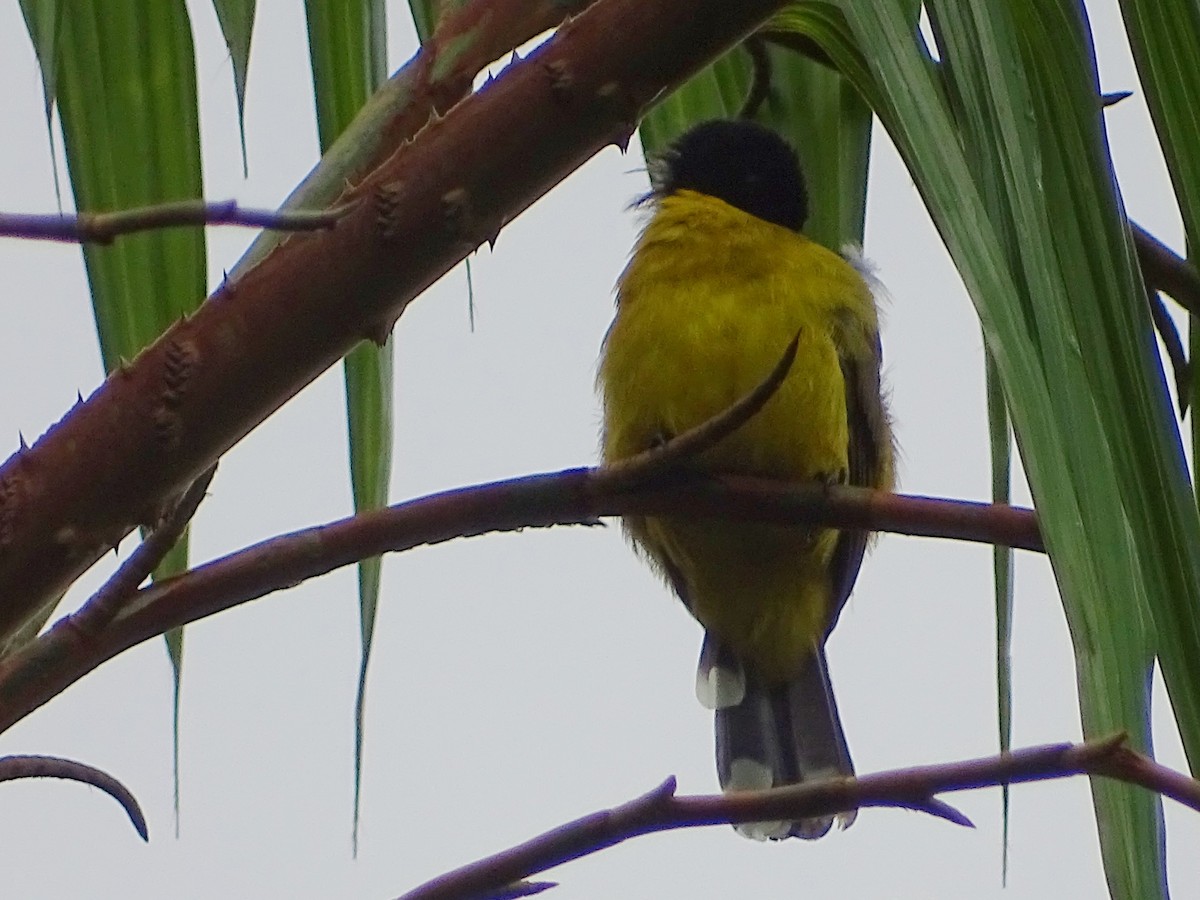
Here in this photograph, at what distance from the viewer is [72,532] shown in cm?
84

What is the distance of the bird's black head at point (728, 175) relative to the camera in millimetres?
2244

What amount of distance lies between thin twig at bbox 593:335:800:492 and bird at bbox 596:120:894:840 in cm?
78

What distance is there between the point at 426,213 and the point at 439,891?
1.16ft

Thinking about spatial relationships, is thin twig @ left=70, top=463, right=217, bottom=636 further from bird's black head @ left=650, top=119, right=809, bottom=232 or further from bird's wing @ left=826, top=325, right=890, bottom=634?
bird's black head @ left=650, top=119, right=809, bottom=232

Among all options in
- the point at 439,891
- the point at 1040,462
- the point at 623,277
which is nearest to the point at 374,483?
the point at 439,891

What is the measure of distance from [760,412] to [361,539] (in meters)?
0.95

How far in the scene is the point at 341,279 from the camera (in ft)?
2.85

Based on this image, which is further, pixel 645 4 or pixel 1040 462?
pixel 645 4

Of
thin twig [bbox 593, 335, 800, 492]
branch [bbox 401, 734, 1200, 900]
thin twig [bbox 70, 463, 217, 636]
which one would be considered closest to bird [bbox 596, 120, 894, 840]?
thin twig [bbox 593, 335, 800, 492]

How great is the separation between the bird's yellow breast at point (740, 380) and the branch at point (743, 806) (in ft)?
3.54

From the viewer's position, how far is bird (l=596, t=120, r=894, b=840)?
73.0 inches

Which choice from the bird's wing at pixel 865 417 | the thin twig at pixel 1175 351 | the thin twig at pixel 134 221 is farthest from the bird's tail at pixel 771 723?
the thin twig at pixel 134 221

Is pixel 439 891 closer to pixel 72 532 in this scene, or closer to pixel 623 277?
pixel 72 532

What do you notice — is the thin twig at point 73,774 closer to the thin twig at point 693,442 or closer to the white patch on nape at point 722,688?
the thin twig at point 693,442
